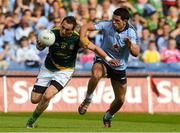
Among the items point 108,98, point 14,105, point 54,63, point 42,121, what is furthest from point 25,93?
point 54,63

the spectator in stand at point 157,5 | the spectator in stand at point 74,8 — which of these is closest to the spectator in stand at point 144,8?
the spectator in stand at point 157,5

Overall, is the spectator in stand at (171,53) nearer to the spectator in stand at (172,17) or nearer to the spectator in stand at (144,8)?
the spectator in stand at (172,17)

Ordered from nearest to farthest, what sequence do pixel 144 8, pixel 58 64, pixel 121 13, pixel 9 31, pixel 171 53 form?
pixel 121 13, pixel 58 64, pixel 9 31, pixel 171 53, pixel 144 8

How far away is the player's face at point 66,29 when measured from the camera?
49.3ft

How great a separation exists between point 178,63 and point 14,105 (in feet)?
16.9

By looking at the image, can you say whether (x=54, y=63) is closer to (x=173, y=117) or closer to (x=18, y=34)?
(x=173, y=117)

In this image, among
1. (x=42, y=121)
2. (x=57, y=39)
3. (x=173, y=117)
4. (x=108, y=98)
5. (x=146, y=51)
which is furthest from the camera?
(x=146, y=51)

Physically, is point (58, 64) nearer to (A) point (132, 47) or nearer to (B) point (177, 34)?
(A) point (132, 47)

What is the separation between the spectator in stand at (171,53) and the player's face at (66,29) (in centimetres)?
863

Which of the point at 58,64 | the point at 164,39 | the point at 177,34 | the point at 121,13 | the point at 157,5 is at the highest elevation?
the point at 121,13

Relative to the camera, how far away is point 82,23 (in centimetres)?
2389

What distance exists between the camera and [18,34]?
23.3 meters

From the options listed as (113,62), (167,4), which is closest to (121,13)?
(113,62)

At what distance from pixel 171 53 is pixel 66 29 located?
8.98 meters
